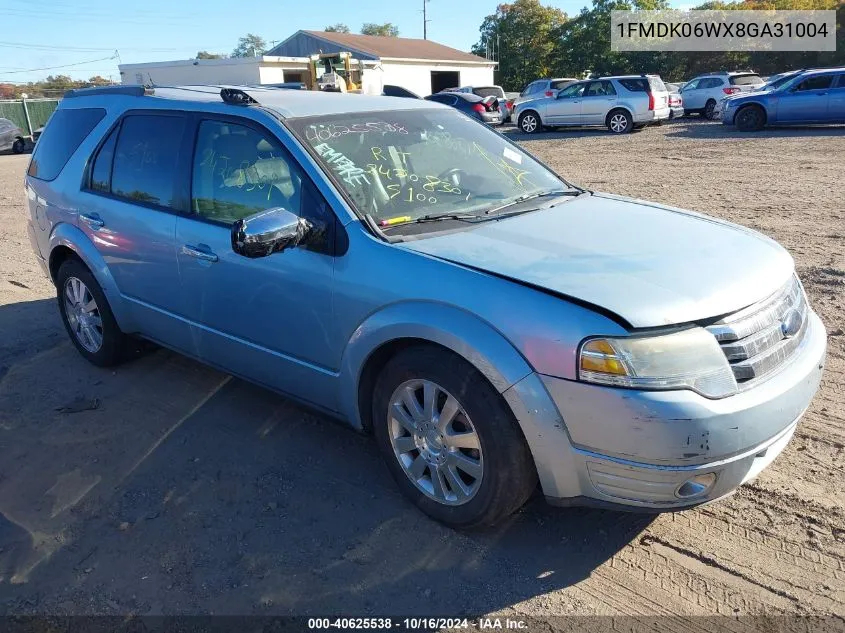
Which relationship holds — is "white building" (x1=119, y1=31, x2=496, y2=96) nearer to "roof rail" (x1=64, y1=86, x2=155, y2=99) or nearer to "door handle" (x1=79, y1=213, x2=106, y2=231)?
"roof rail" (x1=64, y1=86, x2=155, y2=99)

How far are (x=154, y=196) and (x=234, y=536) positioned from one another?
6.94ft

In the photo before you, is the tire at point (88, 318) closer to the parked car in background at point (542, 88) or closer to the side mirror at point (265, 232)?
the side mirror at point (265, 232)

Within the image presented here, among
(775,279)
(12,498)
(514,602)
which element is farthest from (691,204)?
(12,498)

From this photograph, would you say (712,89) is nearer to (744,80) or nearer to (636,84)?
(744,80)

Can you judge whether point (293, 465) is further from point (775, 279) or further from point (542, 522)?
point (775, 279)

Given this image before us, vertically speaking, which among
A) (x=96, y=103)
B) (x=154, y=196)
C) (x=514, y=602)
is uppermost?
(x=96, y=103)

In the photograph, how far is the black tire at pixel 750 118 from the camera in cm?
1867

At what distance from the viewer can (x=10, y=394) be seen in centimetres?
466

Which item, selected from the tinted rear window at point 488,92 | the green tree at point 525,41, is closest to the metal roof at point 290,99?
the tinted rear window at point 488,92

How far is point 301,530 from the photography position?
3113mm

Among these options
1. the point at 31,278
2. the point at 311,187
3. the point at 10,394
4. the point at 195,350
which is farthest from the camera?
the point at 31,278

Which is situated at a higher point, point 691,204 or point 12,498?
point 691,204

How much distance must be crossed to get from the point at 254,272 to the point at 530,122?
65.6 feet

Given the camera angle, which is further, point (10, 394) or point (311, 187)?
point (10, 394)
